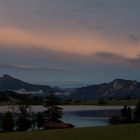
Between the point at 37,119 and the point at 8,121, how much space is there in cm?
1492

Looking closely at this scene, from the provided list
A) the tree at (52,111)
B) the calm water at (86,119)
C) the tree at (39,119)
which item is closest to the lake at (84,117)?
the calm water at (86,119)

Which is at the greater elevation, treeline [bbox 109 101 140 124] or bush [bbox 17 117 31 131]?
treeline [bbox 109 101 140 124]

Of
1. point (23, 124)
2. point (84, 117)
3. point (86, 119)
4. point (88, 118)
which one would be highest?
point (84, 117)

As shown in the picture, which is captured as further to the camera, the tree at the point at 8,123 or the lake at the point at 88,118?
the lake at the point at 88,118

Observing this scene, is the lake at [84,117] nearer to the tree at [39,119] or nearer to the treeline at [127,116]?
the treeline at [127,116]

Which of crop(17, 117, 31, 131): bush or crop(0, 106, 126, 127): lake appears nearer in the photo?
crop(17, 117, 31, 131): bush

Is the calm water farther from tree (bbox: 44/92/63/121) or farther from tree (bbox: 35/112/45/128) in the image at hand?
tree (bbox: 35/112/45/128)

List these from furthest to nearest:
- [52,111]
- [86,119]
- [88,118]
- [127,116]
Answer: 1. [88,118]
2. [86,119]
3. [127,116]
4. [52,111]

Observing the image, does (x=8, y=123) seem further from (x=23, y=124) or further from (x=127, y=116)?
(x=127, y=116)

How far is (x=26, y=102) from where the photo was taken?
95.1 meters

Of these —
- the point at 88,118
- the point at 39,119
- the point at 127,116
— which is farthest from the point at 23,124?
the point at 88,118

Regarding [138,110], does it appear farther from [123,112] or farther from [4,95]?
[4,95]

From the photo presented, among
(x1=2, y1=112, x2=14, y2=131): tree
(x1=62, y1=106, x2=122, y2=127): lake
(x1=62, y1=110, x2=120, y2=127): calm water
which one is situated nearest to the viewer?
(x1=2, y1=112, x2=14, y2=131): tree

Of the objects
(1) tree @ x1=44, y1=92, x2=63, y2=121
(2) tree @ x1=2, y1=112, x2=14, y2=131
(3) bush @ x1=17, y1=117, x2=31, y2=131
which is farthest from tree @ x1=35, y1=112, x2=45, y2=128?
(2) tree @ x1=2, y1=112, x2=14, y2=131
